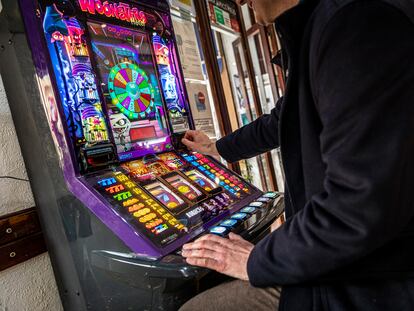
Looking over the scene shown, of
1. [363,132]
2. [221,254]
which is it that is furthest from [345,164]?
[221,254]

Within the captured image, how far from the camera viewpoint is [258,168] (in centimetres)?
339

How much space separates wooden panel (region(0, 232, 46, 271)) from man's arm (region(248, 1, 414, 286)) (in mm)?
1187

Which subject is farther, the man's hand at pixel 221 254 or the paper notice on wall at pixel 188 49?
the paper notice on wall at pixel 188 49

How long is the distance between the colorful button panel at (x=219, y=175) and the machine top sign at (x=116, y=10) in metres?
0.66

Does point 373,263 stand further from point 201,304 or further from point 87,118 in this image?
point 87,118

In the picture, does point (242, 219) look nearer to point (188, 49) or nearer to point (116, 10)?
point (116, 10)

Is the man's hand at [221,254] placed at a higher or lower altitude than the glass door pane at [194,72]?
lower

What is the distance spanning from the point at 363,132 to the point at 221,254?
47cm

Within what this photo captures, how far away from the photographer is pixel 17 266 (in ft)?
4.46

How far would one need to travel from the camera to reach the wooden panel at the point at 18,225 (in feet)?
4.22

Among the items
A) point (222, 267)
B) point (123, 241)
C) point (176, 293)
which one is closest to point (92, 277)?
point (123, 241)

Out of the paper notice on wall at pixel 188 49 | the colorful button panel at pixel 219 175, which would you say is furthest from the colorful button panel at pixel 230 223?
the paper notice on wall at pixel 188 49

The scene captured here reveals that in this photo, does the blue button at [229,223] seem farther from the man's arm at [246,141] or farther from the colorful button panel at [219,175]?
the man's arm at [246,141]

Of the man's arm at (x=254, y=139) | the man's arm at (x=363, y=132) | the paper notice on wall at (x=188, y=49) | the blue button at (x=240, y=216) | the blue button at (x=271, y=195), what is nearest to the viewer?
the man's arm at (x=363, y=132)
